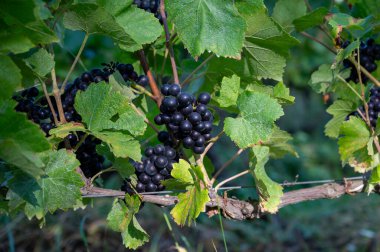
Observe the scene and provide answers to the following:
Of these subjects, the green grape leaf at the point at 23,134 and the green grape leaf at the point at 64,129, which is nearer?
the green grape leaf at the point at 23,134

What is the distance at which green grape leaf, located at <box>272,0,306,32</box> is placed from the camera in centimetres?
187

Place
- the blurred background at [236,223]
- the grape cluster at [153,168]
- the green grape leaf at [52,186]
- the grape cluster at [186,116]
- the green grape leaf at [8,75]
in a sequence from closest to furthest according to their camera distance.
Result: the green grape leaf at [8,75]
the green grape leaf at [52,186]
the grape cluster at [186,116]
the grape cluster at [153,168]
the blurred background at [236,223]

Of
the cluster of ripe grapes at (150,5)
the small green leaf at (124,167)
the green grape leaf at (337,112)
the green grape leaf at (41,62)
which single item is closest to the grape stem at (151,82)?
the cluster of ripe grapes at (150,5)

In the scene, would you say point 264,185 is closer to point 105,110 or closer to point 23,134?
point 105,110

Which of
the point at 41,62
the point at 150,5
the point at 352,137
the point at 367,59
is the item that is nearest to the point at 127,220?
the point at 41,62

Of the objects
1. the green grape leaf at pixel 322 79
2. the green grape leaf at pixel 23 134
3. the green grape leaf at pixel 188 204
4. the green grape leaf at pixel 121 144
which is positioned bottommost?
the green grape leaf at pixel 188 204

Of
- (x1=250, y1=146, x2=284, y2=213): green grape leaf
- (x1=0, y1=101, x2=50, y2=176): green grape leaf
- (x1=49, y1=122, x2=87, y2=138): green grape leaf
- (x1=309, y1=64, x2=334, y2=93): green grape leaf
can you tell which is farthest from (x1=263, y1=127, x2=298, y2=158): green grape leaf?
(x1=0, y1=101, x2=50, y2=176): green grape leaf

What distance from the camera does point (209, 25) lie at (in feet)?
4.68

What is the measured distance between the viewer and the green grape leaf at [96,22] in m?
1.41

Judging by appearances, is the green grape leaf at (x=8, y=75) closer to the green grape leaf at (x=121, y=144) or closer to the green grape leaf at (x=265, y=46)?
the green grape leaf at (x=121, y=144)

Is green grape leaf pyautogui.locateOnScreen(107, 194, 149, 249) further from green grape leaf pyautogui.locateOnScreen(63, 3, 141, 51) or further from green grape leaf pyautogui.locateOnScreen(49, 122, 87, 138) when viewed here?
green grape leaf pyautogui.locateOnScreen(63, 3, 141, 51)

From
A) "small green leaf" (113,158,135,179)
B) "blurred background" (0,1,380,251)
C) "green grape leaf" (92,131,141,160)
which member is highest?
"green grape leaf" (92,131,141,160)

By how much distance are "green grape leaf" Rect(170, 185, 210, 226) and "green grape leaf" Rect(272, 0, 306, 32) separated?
2.29 feet

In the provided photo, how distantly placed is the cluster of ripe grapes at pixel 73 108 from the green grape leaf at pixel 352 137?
640mm
